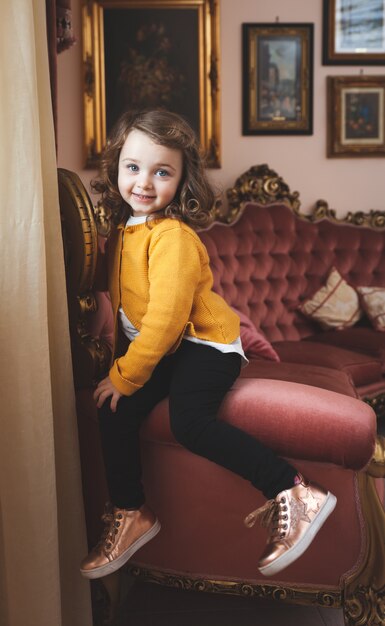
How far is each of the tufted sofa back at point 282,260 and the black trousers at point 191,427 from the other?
2145 millimetres

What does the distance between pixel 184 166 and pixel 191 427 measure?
745 millimetres

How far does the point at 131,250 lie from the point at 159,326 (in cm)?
27

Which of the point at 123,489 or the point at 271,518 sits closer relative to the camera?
the point at 271,518

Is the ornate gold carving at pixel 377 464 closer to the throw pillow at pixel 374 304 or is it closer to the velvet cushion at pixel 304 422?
the velvet cushion at pixel 304 422

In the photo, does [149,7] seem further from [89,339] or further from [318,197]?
[89,339]

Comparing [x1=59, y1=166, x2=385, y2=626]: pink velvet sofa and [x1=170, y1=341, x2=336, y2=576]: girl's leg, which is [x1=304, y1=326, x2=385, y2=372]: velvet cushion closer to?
[x1=59, y1=166, x2=385, y2=626]: pink velvet sofa

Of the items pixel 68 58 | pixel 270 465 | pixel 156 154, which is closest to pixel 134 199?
pixel 156 154

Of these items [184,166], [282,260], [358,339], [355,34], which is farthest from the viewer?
[355,34]

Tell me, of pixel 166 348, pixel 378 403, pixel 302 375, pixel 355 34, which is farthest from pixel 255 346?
pixel 355 34

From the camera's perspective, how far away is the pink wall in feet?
14.2

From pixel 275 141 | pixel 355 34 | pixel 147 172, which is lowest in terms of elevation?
pixel 147 172

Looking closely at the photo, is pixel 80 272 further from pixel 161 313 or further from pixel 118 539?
pixel 118 539

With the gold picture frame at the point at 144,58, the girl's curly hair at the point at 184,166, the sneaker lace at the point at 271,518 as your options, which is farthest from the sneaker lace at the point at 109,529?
the gold picture frame at the point at 144,58

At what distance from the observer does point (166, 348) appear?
170 centimetres
